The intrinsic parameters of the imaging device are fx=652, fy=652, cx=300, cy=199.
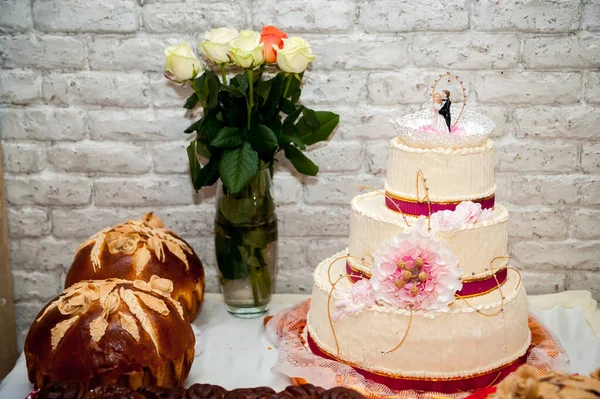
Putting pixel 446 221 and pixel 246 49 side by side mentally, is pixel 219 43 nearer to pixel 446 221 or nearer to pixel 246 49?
pixel 246 49

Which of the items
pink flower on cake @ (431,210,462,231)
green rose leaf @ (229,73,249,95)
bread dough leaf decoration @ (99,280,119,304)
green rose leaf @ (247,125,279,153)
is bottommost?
bread dough leaf decoration @ (99,280,119,304)

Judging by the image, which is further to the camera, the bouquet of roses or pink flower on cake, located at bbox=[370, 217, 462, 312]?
the bouquet of roses

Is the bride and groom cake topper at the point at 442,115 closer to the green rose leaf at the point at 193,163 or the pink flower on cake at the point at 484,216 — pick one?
the pink flower on cake at the point at 484,216

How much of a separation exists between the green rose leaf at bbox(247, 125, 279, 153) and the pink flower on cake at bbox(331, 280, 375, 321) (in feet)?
1.32

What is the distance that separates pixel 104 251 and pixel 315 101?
68cm

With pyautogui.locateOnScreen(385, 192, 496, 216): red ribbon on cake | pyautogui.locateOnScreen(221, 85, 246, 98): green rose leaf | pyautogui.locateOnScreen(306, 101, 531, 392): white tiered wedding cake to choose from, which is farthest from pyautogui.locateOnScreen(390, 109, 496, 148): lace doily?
pyautogui.locateOnScreen(221, 85, 246, 98): green rose leaf

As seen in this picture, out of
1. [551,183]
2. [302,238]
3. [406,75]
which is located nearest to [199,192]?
[302,238]

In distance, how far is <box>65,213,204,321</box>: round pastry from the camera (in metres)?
1.50

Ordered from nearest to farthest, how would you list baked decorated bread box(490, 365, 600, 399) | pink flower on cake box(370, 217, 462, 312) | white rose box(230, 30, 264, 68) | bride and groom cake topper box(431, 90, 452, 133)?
baked decorated bread box(490, 365, 600, 399)
pink flower on cake box(370, 217, 462, 312)
bride and groom cake topper box(431, 90, 452, 133)
white rose box(230, 30, 264, 68)

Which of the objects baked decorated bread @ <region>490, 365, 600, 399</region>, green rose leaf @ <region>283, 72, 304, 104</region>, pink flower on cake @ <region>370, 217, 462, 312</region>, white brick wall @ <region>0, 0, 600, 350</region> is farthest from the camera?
white brick wall @ <region>0, 0, 600, 350</region>

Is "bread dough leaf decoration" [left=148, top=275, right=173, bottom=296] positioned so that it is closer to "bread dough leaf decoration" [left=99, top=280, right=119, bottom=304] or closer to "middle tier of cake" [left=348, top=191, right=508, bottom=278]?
"bread dough leaf decoration" [left=99, top=280, right=119, bottom=304]

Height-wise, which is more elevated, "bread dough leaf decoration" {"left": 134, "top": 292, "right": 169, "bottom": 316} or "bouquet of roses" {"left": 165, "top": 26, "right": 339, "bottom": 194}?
"bouquet of roses" {"left": 165, "top": 26, "right": 339, "bottom": 194}

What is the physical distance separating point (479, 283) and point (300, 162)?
1.96ft

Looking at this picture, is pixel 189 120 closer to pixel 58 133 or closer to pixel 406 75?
pixel 58 133
